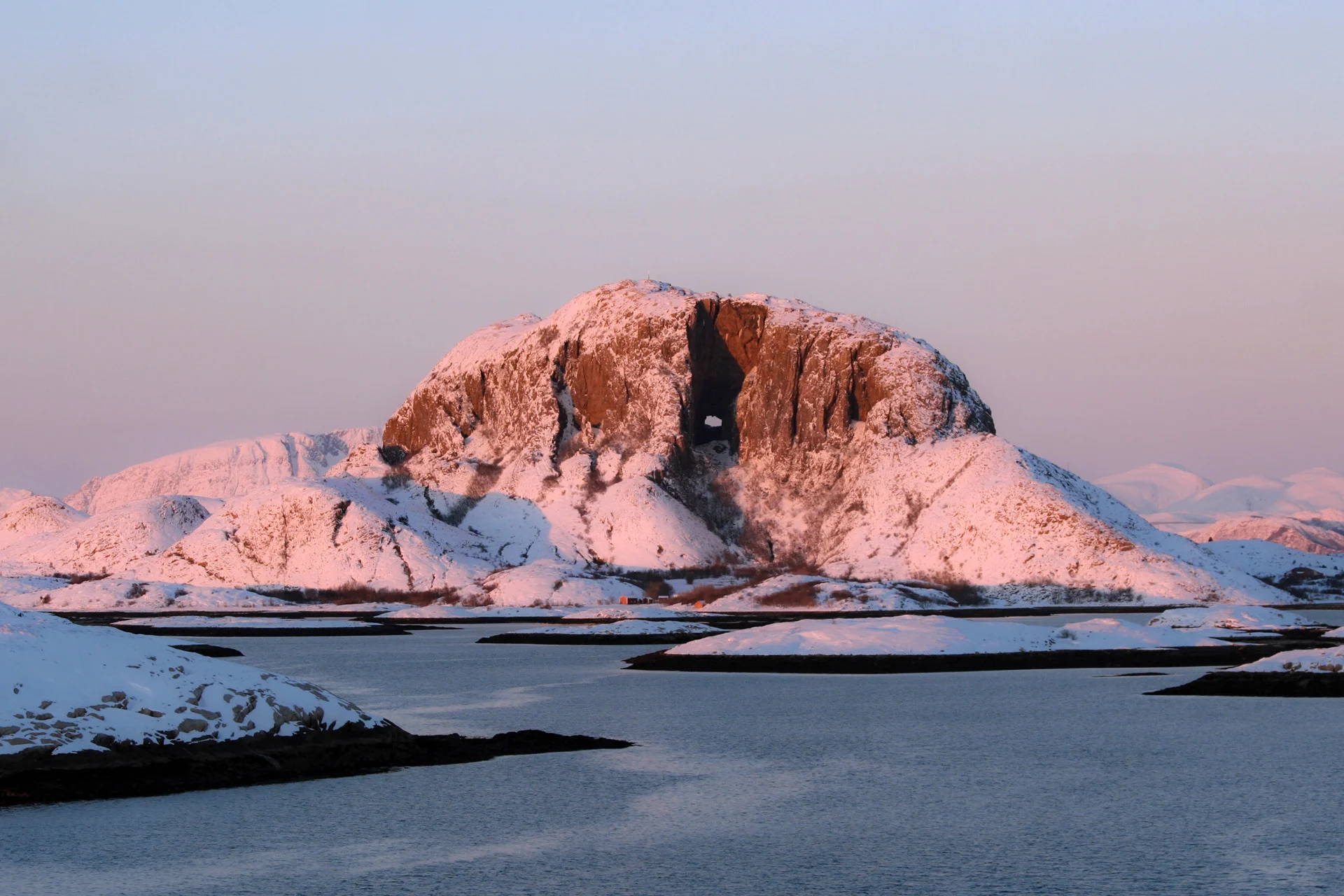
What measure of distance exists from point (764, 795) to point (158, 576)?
147120 mm

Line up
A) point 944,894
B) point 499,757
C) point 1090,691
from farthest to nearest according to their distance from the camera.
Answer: point 1090,691 < point 499,757 < point 944,894

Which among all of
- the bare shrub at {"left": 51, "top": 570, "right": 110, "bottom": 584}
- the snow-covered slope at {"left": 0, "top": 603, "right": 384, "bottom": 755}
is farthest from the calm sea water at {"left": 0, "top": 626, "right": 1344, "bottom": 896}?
the bare shrub at {"left": 51, "top": 570, "right": 110, "bottom": 584}

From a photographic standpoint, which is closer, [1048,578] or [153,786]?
[153,786]

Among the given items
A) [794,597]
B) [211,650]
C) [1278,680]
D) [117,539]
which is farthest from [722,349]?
[1278,680]

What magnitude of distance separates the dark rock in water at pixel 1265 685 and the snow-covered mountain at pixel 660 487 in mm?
92463

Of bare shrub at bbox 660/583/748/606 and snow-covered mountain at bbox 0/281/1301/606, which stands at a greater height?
snow-covered mountain at bbox 0/281/1301/606

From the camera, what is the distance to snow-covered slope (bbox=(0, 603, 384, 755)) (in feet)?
85.3

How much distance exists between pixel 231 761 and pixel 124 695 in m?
2.19

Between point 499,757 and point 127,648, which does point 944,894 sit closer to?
point 499,757

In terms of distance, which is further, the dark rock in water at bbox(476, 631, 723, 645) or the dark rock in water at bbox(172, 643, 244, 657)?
the dark rock in water at bbox(476, 631, 723, 645)

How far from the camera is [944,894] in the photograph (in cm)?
1820

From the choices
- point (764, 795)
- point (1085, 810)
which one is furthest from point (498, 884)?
point (1085, 810)

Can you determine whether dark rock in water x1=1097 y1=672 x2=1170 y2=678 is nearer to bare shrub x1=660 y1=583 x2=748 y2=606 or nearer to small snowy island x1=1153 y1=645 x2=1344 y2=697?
small snowy island x1=1153 y1=645 x2=1344 y2=697

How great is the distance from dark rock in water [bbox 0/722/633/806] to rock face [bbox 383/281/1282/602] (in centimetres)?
11780
